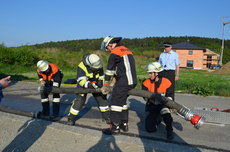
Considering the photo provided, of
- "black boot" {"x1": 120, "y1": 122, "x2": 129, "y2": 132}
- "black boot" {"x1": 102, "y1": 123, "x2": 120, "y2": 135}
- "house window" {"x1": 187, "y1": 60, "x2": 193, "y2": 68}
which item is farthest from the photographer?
"house window" {"x1": 187, "y1": 60, "x2": 193, "y2": 68}

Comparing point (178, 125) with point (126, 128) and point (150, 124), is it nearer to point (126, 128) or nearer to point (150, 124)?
point (150, 124)

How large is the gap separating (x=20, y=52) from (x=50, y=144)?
19264 mm

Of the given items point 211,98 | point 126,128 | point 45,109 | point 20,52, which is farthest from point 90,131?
point 20,52

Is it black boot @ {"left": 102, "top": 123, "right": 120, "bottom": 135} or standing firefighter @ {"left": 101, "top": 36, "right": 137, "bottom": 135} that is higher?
standing firefighter @ {"left": 101, "top": 36, "right": 137, "bottom": 135}

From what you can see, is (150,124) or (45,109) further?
(45,109)

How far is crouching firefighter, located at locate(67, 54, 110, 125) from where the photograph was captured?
525 centimetres

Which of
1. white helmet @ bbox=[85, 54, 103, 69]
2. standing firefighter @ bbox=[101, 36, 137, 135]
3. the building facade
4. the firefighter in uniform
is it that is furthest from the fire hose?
the building facade

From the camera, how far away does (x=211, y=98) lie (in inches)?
359

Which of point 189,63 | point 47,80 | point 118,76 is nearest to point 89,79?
point 118,76

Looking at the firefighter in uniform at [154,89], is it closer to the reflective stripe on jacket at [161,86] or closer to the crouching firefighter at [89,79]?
the reflective stripe on jacket at [161,86]

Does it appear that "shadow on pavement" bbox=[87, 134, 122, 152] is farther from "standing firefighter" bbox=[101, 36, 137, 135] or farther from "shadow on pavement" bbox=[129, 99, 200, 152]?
"shadow on pavement" bbox=[129, 99, 200, 152]

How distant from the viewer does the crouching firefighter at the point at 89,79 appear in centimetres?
525

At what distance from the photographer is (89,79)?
5531 millimetres

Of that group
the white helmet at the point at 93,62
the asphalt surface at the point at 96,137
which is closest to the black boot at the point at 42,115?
the asphalt surface at the point at 96,137
